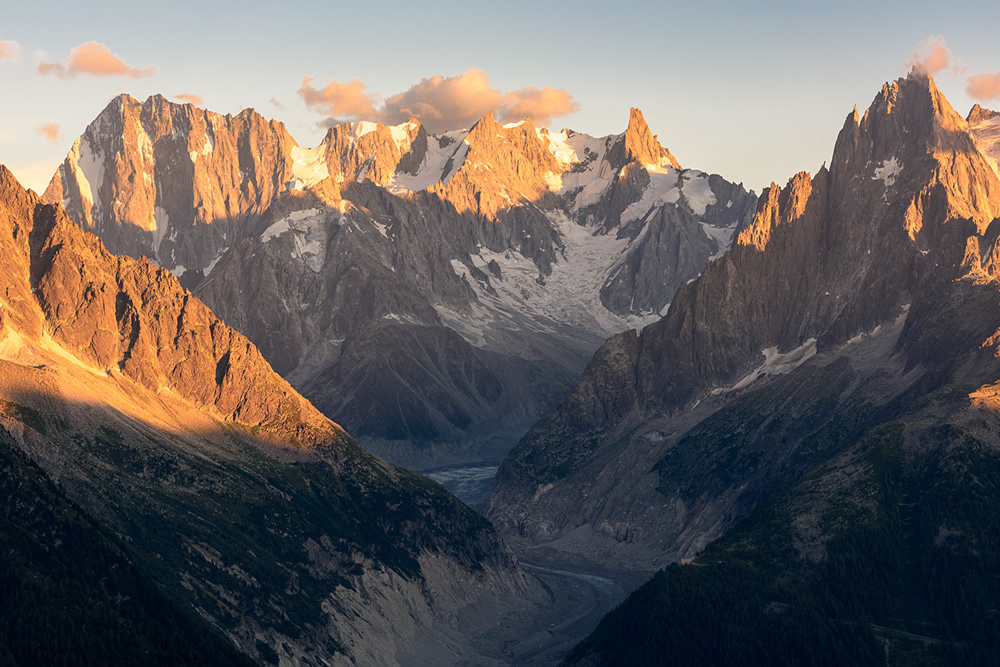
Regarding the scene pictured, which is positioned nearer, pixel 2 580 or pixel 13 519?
pixel 2 580

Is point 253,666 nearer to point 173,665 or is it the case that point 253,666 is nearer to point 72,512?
point 173,665

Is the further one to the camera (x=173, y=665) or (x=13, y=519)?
(x=13, y=519)

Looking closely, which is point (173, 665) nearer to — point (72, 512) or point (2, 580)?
point (2, 580)

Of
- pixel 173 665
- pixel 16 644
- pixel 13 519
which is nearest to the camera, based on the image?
pixel 16 644

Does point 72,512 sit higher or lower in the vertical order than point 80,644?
higher

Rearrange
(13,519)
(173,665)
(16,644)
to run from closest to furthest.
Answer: (16,644), (173,665), (13,519)

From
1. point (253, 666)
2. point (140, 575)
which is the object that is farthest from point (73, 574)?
point (253, 666)

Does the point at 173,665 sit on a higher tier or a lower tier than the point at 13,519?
lower

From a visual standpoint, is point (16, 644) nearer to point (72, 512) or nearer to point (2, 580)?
point (2, 580)

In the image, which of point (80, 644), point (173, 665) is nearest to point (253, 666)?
point (173, 665)
